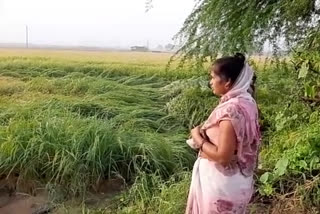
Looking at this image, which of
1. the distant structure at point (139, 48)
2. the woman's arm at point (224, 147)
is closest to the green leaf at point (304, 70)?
the woman's arm at point (224, 147)

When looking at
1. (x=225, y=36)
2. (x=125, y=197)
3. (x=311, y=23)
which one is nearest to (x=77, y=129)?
(x=125, y=197)

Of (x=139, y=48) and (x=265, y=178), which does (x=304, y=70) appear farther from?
(x=139, y=48)

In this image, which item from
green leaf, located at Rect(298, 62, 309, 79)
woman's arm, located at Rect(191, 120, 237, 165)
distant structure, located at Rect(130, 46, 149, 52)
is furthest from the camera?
distant structure, located at Rect(130, 46, 149, 52)

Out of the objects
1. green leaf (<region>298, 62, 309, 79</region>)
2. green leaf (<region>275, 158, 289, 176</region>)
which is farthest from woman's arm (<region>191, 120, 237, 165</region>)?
green leaf (<region>298, 62, 309, 79</region>)

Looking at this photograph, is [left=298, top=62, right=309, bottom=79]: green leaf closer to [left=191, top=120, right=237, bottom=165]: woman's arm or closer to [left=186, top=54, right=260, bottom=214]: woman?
[left=186, top=54, right=260, bottom=214]: woman

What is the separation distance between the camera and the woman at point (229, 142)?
2.21 m

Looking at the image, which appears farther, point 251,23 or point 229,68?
point 251,23

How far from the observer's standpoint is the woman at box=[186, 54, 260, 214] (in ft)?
7.27

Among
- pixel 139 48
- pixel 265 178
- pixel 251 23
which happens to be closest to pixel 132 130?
pixel 265 178

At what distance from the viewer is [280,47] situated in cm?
342

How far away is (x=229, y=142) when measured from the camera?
7.18ft

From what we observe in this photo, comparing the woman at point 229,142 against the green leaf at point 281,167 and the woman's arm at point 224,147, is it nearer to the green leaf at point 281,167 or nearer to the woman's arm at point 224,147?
the woman's arm at point 224,147

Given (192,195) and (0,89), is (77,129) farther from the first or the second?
(192,195)

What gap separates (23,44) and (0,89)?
280 cm
